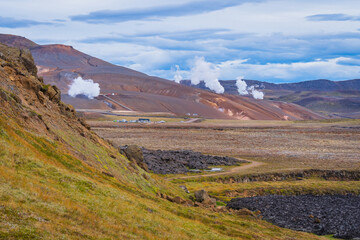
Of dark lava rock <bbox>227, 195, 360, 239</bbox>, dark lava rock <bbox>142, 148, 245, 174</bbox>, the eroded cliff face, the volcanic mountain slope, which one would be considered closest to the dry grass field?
dark lava rock <bbox>142, 148, 245, 174</bbox>

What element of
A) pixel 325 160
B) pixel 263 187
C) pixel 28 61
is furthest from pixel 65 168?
pixel 325 160

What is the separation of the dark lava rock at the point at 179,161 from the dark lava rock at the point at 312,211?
17.8m

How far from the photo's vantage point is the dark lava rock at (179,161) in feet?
196

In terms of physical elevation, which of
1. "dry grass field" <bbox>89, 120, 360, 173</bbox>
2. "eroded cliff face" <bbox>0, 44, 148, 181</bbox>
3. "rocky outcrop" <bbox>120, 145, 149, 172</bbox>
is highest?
"eroded cliff face" <bbox>0, 44, 148, 181</bbox>

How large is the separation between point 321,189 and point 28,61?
36.5 meters

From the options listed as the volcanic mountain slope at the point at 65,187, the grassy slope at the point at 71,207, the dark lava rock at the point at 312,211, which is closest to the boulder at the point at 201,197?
the volcanic mountain slope at the point at 65,187

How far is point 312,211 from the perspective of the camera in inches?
1539

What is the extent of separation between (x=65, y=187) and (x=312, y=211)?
88.0ft

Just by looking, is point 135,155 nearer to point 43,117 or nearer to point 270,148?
point 43,117

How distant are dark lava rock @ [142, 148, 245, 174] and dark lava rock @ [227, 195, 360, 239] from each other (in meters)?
17.8

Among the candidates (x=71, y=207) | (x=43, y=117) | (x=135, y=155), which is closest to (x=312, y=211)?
(x=135, y=155)

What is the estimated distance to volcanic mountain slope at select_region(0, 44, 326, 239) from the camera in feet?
51.5

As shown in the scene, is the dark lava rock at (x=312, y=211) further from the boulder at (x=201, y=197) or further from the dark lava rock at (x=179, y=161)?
the dark lava rock at (x=179, y=161)

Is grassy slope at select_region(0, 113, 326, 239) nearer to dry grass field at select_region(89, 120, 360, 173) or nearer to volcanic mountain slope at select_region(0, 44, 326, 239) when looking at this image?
volcanic mountain slope at select_region(0, 44, 326, 239)
